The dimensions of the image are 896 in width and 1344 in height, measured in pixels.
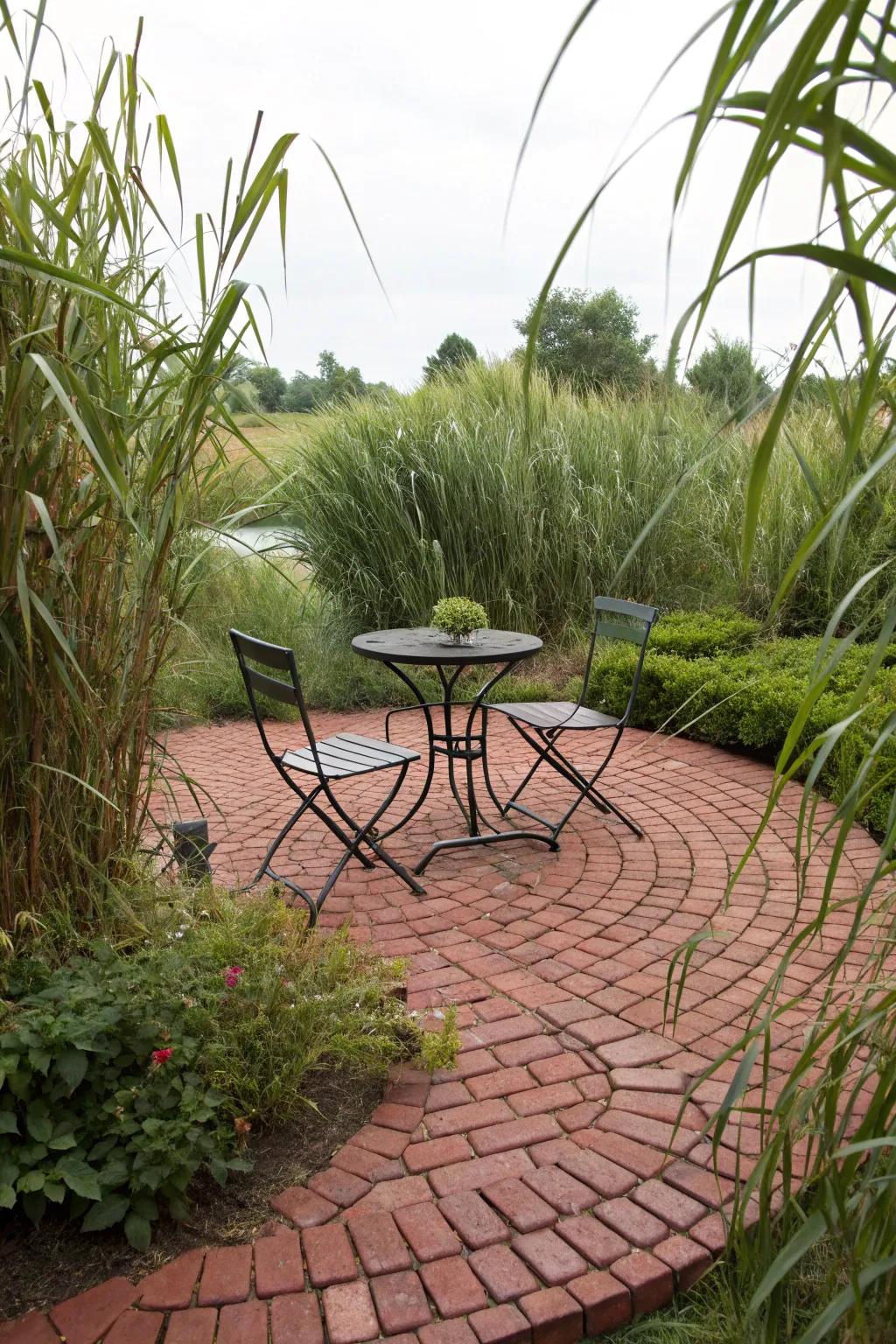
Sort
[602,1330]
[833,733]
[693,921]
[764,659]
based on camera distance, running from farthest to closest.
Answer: [764,659], [693,921], [602,1330], [833,733]

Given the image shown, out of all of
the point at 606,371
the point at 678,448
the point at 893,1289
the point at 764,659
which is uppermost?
the point at 606,371

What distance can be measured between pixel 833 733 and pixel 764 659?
5419 millimetres

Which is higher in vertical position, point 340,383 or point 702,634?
point 340,383

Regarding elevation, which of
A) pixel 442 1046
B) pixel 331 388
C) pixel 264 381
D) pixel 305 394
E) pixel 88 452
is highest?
pixel 331 388

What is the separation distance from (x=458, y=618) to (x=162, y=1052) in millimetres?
2825

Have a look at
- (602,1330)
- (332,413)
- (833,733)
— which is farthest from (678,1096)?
(332,413)

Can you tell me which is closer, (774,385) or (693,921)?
(774,385)

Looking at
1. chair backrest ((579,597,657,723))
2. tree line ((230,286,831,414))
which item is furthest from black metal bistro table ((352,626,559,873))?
tree line ((230,286,831,414))

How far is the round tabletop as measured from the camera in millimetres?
4262

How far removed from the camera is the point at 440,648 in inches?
179

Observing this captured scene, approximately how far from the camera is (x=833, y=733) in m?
1.12

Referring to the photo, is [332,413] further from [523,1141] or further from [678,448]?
[523,1141]

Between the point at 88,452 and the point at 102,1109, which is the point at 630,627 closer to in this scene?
the point at 88,452

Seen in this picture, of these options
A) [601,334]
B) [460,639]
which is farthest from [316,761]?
[601,334]
